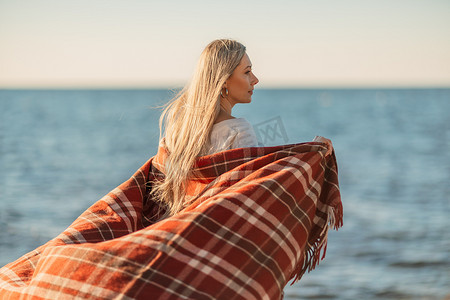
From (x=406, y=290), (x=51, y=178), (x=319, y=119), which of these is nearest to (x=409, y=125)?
(x=319, y=119)

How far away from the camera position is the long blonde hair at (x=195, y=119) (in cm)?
315

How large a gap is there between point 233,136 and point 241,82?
373 millimetres

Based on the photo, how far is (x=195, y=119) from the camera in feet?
10.5

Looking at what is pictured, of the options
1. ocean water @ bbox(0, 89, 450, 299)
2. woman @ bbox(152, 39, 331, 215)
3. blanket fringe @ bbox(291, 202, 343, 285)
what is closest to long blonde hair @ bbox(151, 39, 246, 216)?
woman @ bbox(152, 39, 331, 215)

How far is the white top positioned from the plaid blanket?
0.30 feet

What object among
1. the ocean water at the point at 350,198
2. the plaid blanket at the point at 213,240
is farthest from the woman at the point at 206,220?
the ocean water at the point at 350,198

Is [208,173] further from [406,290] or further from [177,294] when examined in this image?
[406,290]

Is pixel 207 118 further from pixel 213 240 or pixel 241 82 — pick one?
pixel 213 240

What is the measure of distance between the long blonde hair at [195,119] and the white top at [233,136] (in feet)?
0.16

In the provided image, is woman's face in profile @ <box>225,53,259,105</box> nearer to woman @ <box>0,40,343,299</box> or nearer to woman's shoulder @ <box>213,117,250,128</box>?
woman @ <box>0,40,343,299</box>

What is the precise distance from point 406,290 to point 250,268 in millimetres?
3776

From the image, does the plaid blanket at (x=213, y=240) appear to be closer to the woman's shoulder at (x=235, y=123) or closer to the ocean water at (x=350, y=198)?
the woman's shoulder at (x=235, y=123)

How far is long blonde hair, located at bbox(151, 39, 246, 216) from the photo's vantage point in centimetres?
315

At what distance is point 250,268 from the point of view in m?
2.63
